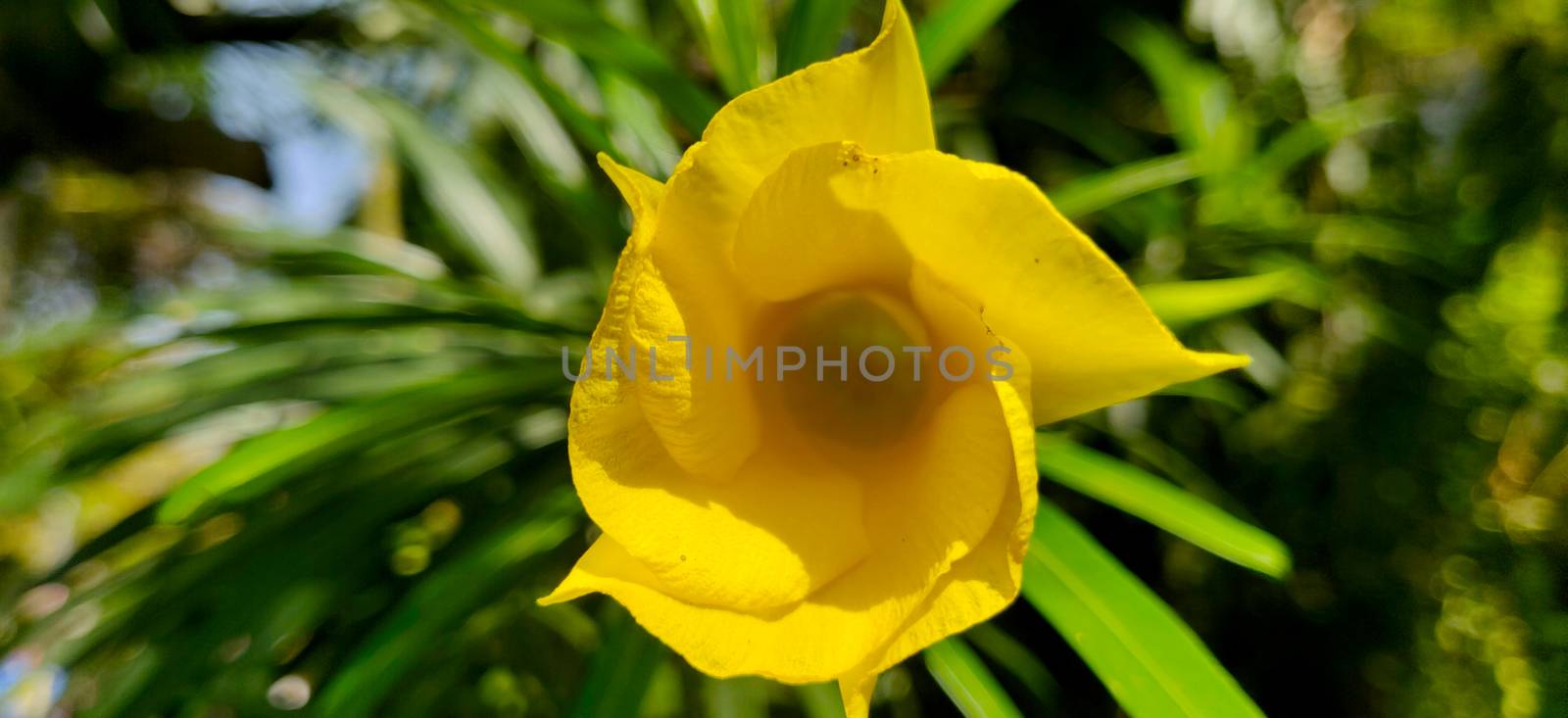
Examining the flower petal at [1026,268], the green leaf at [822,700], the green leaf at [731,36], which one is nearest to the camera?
the flower petal at [1026,268]

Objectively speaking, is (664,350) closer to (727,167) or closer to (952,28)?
(727,167)

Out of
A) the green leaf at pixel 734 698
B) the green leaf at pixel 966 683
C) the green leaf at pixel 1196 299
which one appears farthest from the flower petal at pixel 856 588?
the green leaf at pixel 734 698

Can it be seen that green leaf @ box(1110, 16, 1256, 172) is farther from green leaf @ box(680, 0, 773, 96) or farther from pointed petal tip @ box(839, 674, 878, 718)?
pointed petal tip @ box(839, 674, 878, 718)

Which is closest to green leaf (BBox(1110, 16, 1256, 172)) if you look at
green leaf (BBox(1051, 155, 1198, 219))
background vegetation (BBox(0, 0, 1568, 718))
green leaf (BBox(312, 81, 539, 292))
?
background vegetation (BBox(0, 0, 1568, 718))

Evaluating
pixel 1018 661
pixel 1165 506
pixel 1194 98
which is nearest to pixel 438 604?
pixel 1165 506

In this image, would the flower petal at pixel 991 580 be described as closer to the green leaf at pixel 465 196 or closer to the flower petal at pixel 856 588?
the flower petal at pixel 856 588

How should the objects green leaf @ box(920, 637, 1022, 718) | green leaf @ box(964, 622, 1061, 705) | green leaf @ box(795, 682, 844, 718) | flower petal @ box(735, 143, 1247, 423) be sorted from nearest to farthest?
flower petal @ box(735, 143, 1247, 423) → green leaf @ box(920, 637, 1022, 718) → green leaf @ box(795, 682, 844, 718) → green leaf @ box(964, 622, 1061, 705)
